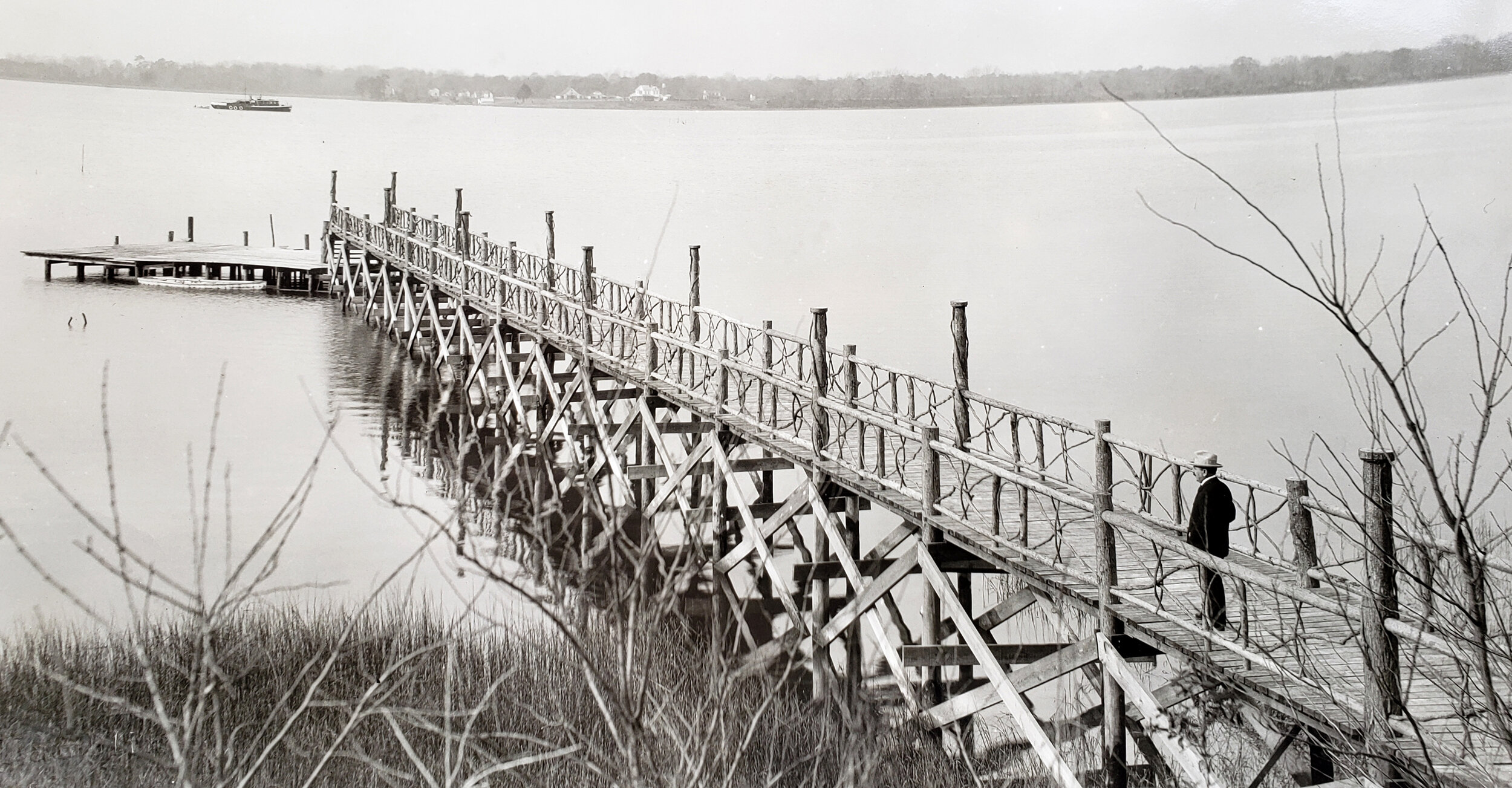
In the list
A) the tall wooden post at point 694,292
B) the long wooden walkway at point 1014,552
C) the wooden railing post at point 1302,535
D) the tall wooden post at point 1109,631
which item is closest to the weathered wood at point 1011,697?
the long wooden walkway at point 1014,552

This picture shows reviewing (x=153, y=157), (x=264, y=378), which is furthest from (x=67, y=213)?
(x=264, y=378)

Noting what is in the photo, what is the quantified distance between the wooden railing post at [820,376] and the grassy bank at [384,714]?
2164 millimetres

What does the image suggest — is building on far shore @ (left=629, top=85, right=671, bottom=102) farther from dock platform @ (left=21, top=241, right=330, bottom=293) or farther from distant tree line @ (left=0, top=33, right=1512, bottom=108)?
dock platform @ (left=21, top=241, right=330, bottom=293)

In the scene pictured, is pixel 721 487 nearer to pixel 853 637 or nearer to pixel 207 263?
pixel 853 637

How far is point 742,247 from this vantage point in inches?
1187

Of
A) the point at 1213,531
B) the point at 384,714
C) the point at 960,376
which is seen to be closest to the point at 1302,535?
the point at 1213,531

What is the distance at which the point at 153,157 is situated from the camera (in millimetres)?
23969

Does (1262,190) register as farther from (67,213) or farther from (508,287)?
(67,213)

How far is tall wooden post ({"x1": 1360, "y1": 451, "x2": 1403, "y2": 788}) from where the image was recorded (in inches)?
205

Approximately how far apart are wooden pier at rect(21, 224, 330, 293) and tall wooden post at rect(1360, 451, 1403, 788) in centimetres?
2894

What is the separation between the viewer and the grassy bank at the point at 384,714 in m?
7.79

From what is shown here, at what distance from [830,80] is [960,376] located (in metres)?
13.4

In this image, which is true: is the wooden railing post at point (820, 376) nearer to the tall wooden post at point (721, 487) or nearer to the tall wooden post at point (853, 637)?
the tall wooden post at point (853, 637)

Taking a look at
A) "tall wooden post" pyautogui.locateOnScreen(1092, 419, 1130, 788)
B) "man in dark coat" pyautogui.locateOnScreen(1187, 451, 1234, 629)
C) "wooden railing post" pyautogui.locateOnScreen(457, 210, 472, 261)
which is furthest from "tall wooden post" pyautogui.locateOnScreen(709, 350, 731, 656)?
"wooden railing post" pyautogui.locateOnScreen(457, 210, 472, 261)
